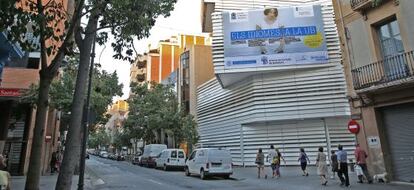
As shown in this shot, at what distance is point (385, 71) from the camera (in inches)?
595

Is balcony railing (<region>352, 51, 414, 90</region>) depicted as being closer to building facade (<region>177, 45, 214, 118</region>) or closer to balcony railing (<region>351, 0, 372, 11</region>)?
balcony railing (<region>351, 0, 372, 11</region>)

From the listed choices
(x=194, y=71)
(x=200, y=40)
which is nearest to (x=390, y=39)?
(x=194, y=71)

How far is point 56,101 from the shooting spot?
22547 mm

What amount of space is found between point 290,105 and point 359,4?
40.1 feet

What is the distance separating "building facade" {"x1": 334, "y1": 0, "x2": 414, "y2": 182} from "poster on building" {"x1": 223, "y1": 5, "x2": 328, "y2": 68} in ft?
32.9

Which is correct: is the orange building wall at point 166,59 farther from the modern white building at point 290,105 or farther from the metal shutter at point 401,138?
the metal shutter at point 401,138

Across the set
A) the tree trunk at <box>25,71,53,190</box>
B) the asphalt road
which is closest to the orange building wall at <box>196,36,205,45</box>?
the asphalt road

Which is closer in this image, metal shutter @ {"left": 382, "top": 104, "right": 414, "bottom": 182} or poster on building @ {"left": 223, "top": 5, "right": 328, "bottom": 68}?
metal shutter @ {"left": 382, "top": 104, "right": 414, "bottom": 182}

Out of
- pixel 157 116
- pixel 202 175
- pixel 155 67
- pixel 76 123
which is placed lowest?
pixel 202 175

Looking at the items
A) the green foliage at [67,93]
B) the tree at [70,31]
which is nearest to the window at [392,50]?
the tree at [70,31]

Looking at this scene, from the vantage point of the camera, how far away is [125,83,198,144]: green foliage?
37.8 metres

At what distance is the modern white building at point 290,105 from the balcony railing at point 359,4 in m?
10.8

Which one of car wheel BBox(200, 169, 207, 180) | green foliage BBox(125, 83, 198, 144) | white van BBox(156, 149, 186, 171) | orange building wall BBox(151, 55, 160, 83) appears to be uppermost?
orange building wall BBox(151, 55, 160, 83)

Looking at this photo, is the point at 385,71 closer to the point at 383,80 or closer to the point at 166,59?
the point at 383,80
